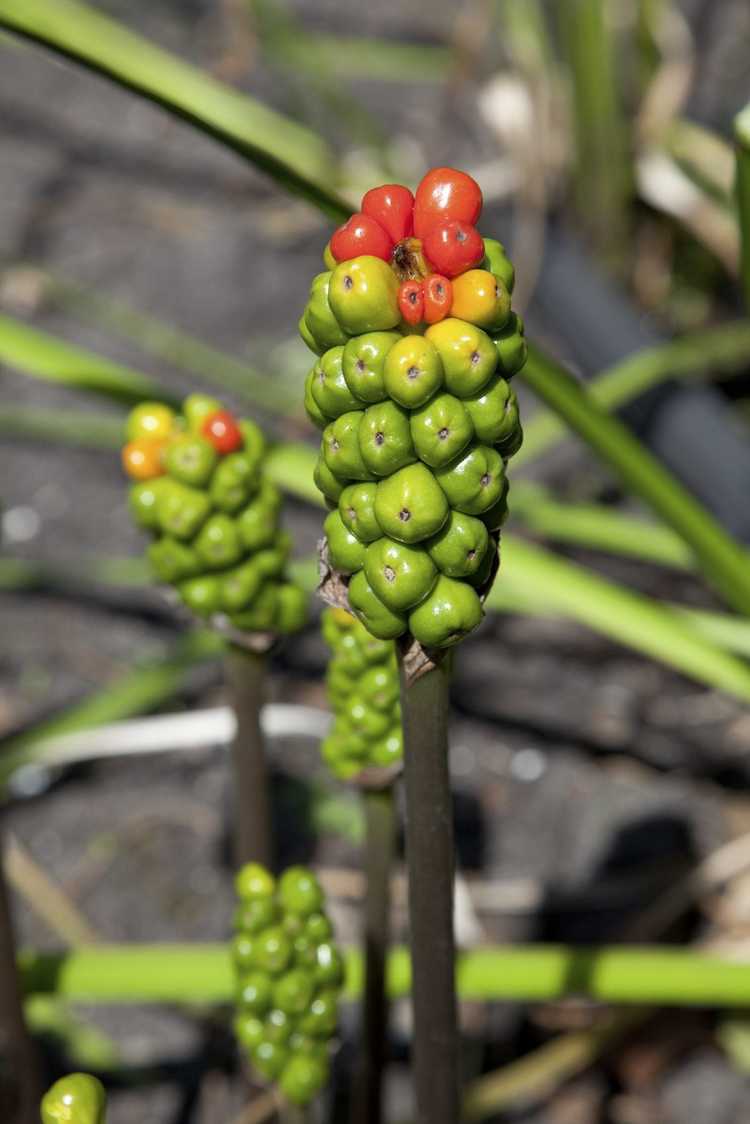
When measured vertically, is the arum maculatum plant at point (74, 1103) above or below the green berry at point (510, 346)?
below

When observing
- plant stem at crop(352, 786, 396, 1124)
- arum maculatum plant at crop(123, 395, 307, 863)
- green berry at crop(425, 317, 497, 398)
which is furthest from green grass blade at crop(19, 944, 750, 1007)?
green berry at crop(425, 317, 497, 398)

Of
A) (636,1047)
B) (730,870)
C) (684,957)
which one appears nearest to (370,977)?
(684,957)

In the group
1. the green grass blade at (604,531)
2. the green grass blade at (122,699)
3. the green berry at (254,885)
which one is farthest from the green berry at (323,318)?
the green grass blade at (604,531)

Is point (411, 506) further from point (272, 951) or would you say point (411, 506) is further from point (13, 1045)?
point (13, 1045)

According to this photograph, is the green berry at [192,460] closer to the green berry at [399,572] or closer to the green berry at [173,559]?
the green berry at [173,559]

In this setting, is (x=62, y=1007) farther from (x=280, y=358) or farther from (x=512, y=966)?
(x=280, y=358)

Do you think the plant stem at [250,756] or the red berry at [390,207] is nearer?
the red berry at [390,207]
